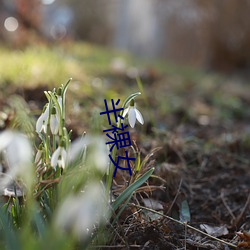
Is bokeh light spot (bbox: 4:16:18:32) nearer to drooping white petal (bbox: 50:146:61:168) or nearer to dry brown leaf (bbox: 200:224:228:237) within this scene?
dry brown leaf (bbox: 200:224:228:237)

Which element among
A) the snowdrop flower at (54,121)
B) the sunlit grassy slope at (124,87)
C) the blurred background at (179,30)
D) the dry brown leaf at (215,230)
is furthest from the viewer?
the blurred background at (179,30)

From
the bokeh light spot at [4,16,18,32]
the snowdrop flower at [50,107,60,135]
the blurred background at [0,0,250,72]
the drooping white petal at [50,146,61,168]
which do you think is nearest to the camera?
the drooping white petal at [50,146,61,168]

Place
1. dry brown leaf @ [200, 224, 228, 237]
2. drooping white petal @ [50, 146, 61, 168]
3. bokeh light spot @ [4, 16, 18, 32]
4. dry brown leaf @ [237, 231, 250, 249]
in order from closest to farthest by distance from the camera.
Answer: drooping white petal @ [50, 146, 61, 168]
dry brown leaf @ [237, 231, 250, 249]
dry brown leaf @ [200, 224, 228, 237]
bokeh light spot @ [4, 16, 18, 32]

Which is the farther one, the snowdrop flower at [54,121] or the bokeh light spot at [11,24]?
the bokeh light spot at [11,24]

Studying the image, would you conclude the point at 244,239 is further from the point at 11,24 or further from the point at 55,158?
the point at 11,24

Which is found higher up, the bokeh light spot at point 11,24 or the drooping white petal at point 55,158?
the bokeh light spot at point 11,24

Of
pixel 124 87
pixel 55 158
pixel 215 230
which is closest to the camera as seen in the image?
pixel 55 158

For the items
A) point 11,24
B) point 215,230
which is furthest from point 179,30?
point 215,230

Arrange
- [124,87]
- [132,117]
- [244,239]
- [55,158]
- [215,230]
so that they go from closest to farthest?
[55,158] → [132,117] → [244,239] → [215,230] → [124,87]

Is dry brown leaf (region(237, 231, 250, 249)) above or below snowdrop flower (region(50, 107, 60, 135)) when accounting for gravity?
below

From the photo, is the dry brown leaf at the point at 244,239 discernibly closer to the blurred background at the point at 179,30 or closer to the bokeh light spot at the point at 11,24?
the blurred background at the point at 179,30

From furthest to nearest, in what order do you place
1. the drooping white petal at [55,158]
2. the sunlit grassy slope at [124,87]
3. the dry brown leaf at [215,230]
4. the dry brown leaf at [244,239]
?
the sunlit grassy slope at [124,87]
the dry brown leaf at [215,230]
the dry brown leaf at [244,239]
the drooping white petal at [55,158]

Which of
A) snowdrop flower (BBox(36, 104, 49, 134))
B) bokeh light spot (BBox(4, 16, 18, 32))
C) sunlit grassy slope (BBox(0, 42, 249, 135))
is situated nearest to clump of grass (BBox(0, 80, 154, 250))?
snowdrop flower (BBox(36, 104, 49, 134))

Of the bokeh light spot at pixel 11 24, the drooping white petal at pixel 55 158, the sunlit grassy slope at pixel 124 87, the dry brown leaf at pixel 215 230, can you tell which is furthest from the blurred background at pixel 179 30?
the drooping white petal at pixel 55 158
